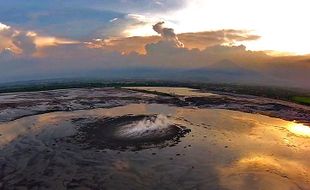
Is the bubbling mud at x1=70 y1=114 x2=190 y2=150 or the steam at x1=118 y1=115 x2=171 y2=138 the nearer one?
the bubbling mud at x1=70 y1=114 x2=190 y2=150

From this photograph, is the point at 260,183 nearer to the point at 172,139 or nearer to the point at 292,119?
the point at 172,139

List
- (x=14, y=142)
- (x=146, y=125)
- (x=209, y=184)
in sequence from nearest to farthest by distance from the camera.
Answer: (x=209, y=184)
(x=14, y=142)
(x=146, y=125)

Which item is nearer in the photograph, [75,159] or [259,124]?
[75,159]

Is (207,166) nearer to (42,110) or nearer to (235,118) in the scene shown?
(235,118)

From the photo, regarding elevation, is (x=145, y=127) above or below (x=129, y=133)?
above

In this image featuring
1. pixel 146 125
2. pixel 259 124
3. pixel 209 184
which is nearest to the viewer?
pixel 209 184

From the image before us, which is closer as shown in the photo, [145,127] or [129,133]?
[129,133]

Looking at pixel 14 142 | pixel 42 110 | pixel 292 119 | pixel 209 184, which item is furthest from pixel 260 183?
pixel 42 110

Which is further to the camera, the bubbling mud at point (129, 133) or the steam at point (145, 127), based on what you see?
the steam at point (145, 127)
